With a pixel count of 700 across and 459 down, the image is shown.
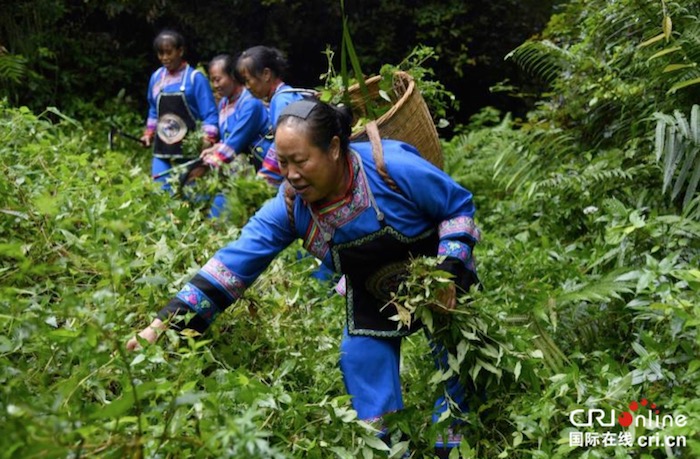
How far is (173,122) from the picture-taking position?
25.6 ft

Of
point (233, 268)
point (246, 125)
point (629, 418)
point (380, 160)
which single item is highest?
point (380, 160)

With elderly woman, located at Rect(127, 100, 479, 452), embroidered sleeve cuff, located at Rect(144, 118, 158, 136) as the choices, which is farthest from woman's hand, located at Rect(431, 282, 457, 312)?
embroidered sleeve cuff, located at Rect(144, 118, 158, 136)

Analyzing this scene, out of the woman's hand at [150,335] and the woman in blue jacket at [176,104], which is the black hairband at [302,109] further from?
the woman in blue jacket at [176,104]

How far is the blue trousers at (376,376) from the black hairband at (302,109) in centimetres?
91

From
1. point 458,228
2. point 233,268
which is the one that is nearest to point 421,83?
point 458,228

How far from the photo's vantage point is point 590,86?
5.20 m

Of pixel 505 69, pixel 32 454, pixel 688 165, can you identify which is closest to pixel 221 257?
pixel 32 454

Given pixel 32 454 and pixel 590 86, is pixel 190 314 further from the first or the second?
pixel 590 86

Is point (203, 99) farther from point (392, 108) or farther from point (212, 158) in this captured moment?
point (392, 108)

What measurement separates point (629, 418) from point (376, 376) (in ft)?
3.16

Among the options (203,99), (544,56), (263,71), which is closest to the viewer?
(544,56)

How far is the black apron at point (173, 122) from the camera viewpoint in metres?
7.75

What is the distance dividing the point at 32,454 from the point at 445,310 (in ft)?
5.45

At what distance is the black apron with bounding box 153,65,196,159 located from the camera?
25.4 ft
